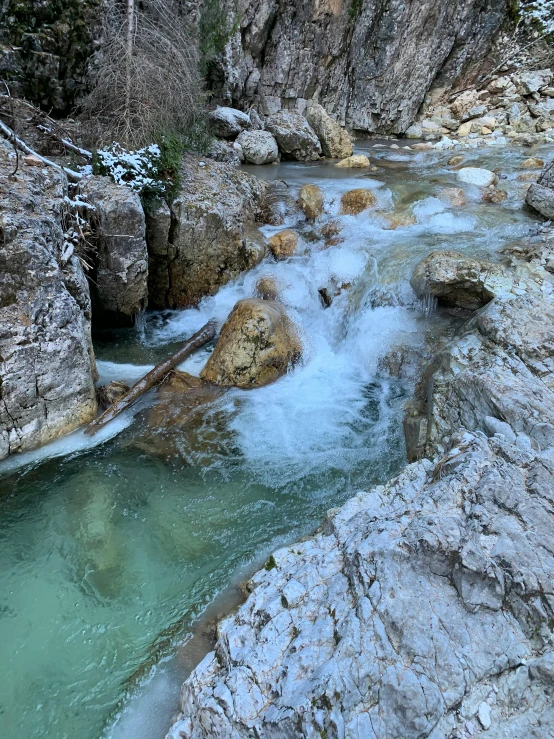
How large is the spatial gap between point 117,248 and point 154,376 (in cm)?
179

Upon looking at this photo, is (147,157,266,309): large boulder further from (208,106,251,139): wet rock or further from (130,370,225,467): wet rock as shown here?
(208,106,251,139): wet rock

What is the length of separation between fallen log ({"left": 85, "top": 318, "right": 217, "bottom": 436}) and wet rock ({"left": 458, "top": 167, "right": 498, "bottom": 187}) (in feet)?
24.5

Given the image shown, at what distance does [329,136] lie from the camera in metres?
13.3

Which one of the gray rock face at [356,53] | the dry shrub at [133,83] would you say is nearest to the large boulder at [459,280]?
the dry shrub at [133,83]

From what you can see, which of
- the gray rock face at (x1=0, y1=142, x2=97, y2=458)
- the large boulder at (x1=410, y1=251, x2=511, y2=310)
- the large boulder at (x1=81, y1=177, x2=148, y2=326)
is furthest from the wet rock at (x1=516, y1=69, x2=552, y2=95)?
the gray rock face at (x1=0, y1=142, x2=97, y2=458)

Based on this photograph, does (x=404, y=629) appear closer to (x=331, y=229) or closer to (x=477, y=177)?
(x=331, y=229)

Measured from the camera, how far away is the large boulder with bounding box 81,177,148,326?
5809 mm

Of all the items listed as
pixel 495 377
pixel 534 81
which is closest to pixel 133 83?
pixel 495 377

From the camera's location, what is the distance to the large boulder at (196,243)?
6.87 metres

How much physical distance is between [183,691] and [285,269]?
612 cm

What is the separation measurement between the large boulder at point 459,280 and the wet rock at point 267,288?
2.08 m

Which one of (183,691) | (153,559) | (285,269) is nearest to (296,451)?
(153,559)

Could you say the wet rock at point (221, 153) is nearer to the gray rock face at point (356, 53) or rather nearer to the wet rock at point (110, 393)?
the gray rock face at point (356, 53)

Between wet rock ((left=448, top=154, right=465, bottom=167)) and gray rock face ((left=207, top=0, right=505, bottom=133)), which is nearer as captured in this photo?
wet rock ((left=448, top=154, right=465, bottom=167))
